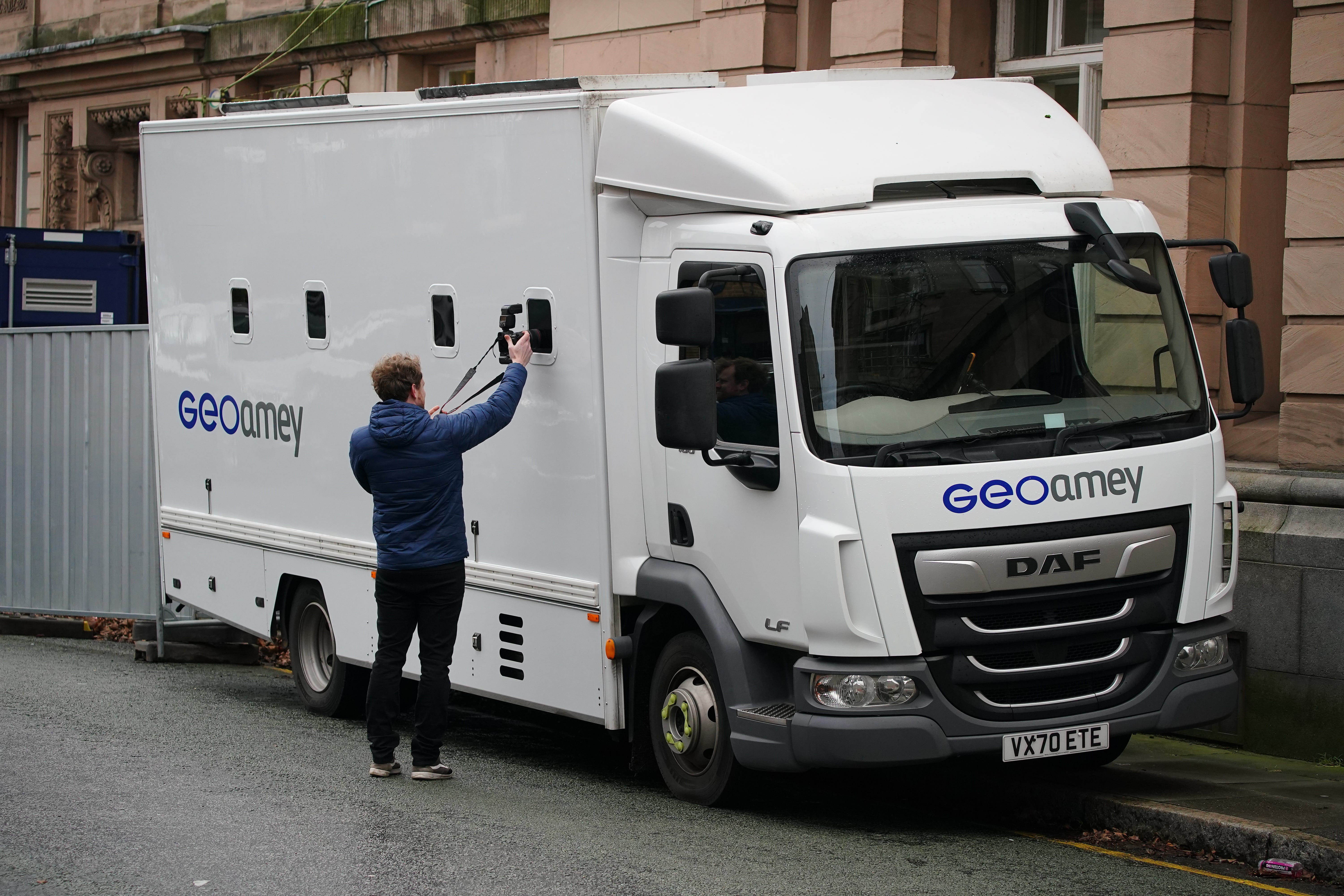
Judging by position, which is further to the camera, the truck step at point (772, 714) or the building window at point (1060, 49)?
the building window at point (1060, 49)

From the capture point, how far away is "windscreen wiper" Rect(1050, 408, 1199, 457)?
711 cm

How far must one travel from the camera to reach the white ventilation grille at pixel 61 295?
19.2 metres

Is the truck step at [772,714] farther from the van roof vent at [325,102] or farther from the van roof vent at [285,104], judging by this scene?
the van roof vent at [285,104]

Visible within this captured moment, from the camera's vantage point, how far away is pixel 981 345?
23.8 feet

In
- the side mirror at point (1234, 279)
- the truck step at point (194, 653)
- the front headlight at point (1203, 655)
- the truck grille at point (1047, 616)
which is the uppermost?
the side mirror at point (1234, 279)

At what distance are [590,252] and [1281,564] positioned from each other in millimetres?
4343

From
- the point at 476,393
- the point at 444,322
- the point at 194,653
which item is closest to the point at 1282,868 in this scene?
the point at 476,393

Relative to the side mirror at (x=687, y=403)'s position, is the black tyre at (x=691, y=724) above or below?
below

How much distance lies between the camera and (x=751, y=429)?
7.34 meters

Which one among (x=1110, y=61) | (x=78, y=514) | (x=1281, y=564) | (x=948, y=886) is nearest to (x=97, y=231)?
(x=78, y=514)

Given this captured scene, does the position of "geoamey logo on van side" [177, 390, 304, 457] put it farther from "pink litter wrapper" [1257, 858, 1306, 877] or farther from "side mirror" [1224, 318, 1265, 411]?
"pink litter wrapper" [1257, 858, 1306, 877]

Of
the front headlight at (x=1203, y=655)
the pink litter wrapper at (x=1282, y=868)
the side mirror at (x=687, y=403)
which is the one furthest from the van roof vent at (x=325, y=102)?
the pink litter wrapper at (x=1282, y=868)

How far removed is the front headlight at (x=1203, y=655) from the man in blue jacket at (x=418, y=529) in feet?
10.1

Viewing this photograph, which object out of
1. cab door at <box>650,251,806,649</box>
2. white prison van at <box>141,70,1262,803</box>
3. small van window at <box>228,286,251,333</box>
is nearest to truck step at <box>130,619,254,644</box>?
small van window at <box>228,286,251,333</box>
